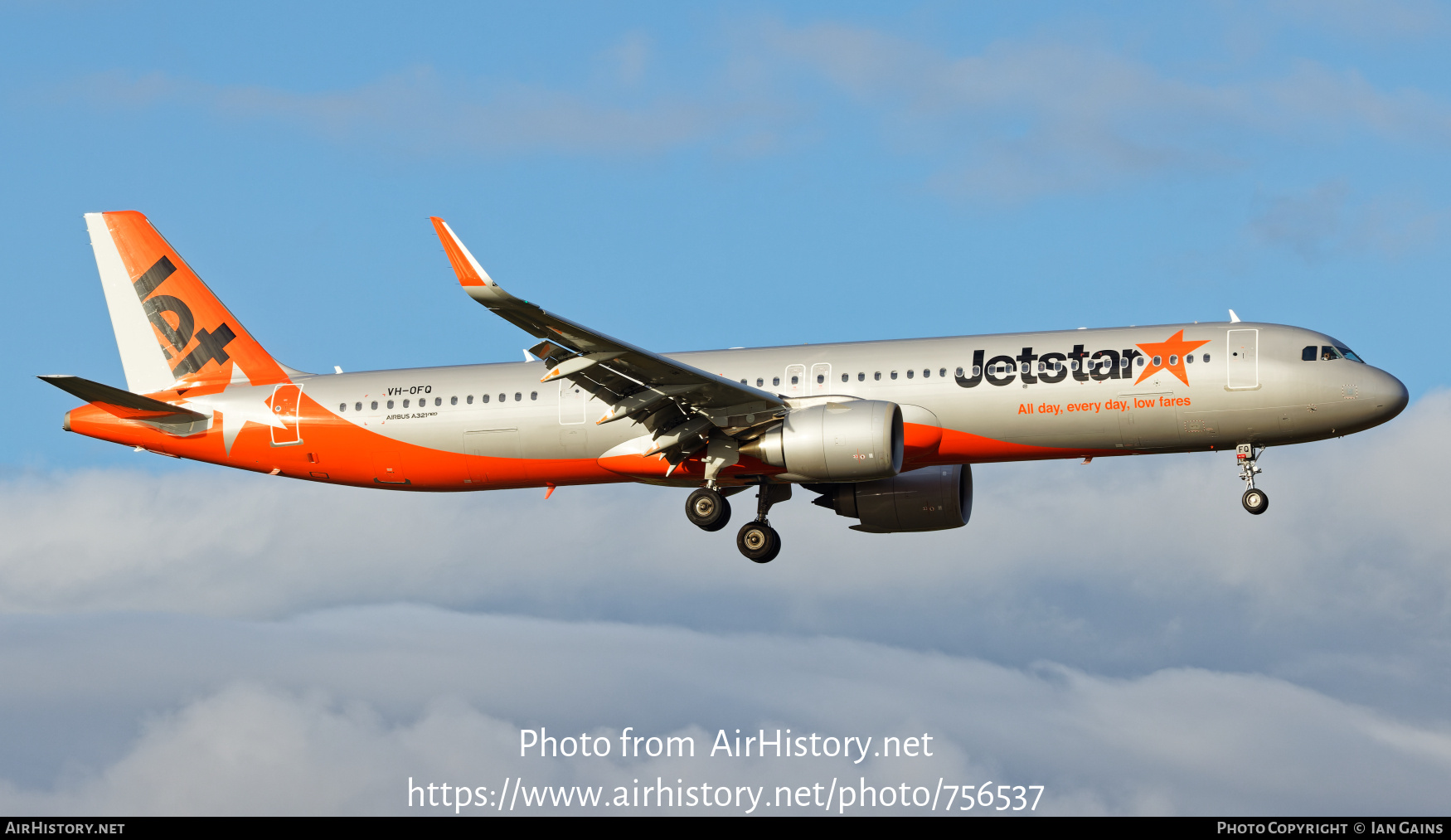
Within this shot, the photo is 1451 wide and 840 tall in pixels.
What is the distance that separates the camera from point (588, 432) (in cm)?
3862

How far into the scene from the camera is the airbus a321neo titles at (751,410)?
116 feet

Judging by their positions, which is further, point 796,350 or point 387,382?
point 387,382

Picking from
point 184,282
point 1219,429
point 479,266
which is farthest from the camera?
point 184,282

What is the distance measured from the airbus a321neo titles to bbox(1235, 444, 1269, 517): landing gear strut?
42 mm

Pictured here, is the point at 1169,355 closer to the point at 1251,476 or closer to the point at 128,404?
the point at 1251,476

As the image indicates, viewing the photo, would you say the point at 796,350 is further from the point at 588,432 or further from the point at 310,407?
the point at 310,407

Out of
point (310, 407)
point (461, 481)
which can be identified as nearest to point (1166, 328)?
point (461, 481)

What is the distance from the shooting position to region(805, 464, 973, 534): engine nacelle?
4169cm

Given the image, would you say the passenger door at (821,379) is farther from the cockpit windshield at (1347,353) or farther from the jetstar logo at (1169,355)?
the cockpit windshield at (1347,353)

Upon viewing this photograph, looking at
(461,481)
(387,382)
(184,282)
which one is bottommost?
(461,481)

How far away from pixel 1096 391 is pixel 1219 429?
2.84 meters

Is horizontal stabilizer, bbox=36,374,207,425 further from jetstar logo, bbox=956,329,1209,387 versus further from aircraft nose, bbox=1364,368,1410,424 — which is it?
aircraft nose, bbox=1364,368,1410,424

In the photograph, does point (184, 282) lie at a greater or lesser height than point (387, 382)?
greater

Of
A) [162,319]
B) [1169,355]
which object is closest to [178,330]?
[162,319]
